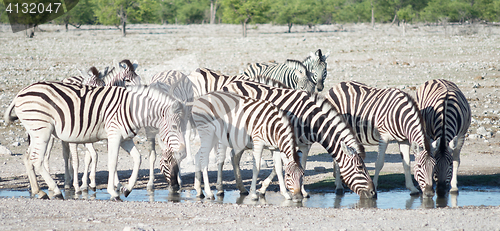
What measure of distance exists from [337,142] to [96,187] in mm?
3935

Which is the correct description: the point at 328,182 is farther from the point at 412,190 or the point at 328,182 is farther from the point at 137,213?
the point at 137,213

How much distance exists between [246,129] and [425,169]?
8.14ft

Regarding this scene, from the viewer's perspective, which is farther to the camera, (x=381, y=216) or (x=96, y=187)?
(x=96, y=187)

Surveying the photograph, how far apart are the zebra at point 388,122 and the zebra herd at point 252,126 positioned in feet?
0.05

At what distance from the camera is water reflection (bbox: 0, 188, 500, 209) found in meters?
7.23

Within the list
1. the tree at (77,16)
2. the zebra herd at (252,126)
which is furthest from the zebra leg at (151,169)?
the tree at (77,16)

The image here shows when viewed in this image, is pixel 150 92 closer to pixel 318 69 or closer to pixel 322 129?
pixel 322 129

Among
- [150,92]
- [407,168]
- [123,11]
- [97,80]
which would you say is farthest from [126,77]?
[123,11]

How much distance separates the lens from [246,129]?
24.3 ft

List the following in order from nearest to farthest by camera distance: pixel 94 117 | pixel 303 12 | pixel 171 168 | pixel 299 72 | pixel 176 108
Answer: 1. pixel 94 117
2. pixel 176 108
3. pixel 171 168
4. pixel 299 72
5. pixel 303 12

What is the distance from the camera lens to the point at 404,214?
5938 millimetres

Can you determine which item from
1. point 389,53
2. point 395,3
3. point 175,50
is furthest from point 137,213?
point 395,3

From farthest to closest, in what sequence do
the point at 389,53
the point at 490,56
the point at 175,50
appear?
1. the point at 175,50
2. the point at 389,53
3. the point at 490,56

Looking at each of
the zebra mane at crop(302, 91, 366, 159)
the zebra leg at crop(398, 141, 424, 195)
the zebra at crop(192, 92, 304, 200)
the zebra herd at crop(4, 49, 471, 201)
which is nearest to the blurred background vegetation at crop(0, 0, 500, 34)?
the zebra herd at crop(4, 49, 471, 201)
